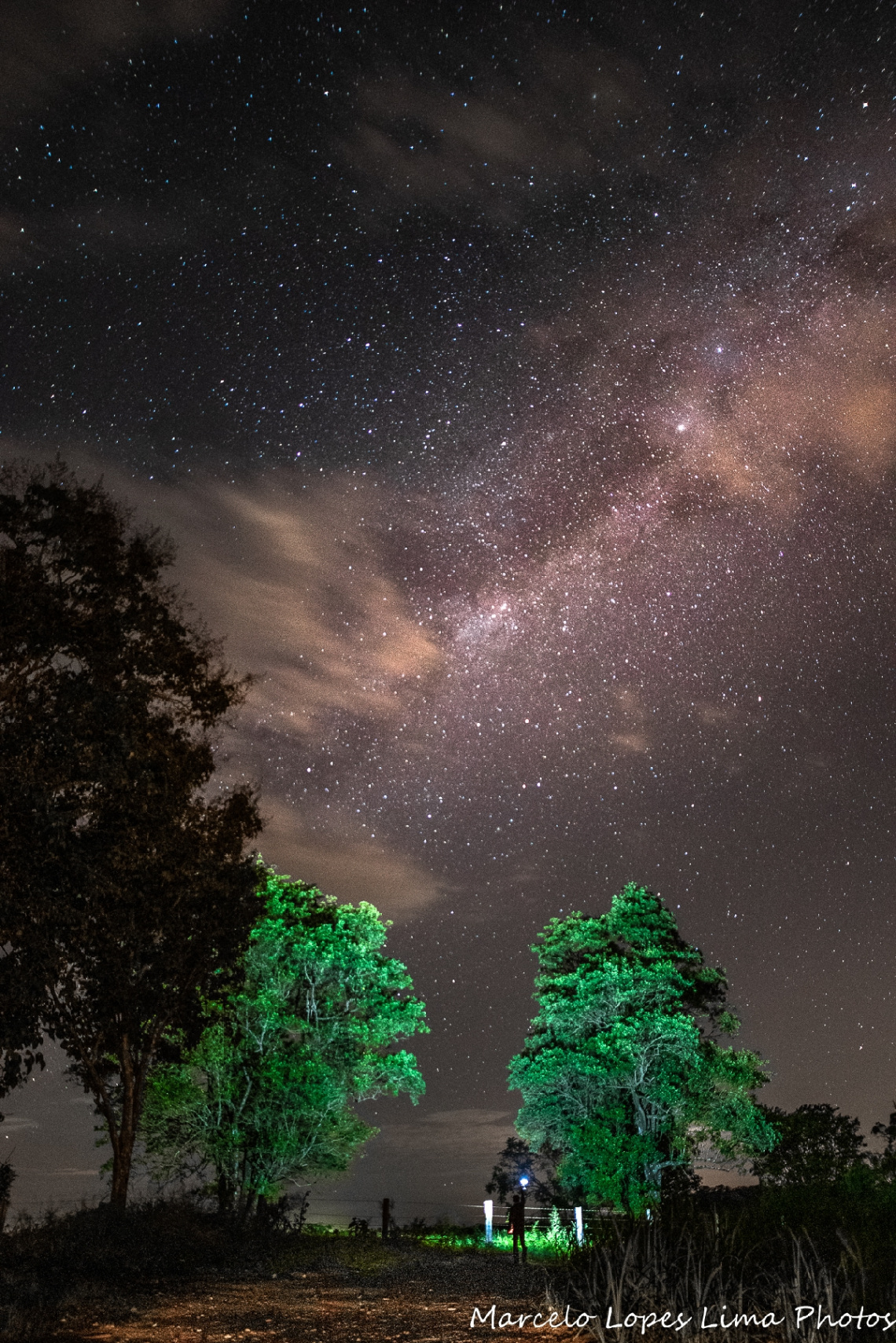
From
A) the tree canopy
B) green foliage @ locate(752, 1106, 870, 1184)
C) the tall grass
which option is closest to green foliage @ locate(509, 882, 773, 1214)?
green foliage @ locate(752, 1106, 870, 1184)

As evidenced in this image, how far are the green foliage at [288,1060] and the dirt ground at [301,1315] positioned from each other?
9.42m

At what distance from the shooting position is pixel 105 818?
47.5 feet

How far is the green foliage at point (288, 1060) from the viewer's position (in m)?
22.4

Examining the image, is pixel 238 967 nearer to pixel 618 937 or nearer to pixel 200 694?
pixel 200 694

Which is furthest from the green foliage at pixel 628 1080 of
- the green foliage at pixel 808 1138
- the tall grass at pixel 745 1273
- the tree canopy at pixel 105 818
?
the tall grass at pixel 745 1273

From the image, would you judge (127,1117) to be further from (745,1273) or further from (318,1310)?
(745,1273)

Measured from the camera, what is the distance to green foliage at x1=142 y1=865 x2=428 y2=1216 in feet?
73.4

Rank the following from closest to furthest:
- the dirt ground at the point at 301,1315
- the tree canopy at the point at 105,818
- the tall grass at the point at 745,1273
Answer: the tall grass at the point at 745,1273 < the dirt ground at the point at 301,1315 < the tree canopy at the point at 105,818

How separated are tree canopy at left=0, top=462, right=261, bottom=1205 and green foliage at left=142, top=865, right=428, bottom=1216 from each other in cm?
232

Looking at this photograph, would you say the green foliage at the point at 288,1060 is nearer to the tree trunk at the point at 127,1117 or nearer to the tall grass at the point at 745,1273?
the tree trunk at the point at 127,1117

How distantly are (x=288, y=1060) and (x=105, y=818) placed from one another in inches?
437

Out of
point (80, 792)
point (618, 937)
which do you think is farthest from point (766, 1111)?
point (80, 792)

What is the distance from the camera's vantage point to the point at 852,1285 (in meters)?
6.78

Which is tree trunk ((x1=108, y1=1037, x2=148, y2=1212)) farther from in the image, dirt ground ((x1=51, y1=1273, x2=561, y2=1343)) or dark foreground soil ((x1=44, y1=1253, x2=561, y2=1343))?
dirt ground ((x1=51, y1=1273, x2=561, y2=1343))
